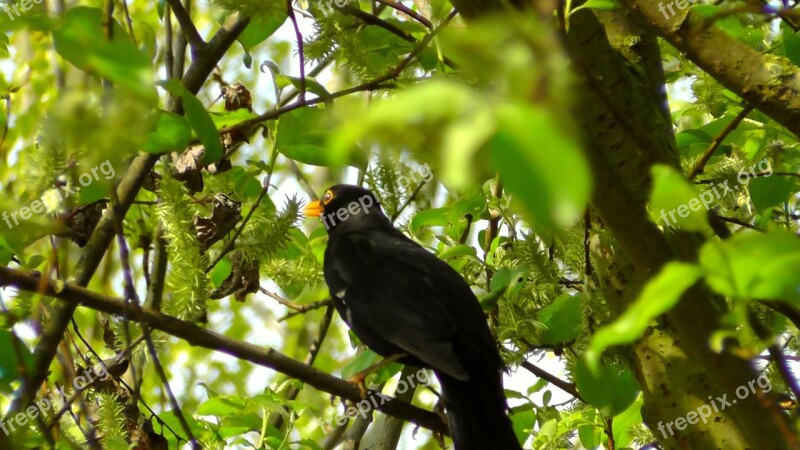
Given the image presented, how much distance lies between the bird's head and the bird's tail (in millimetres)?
1577

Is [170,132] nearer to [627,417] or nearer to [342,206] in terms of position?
[627,417]

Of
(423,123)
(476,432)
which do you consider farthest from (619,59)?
(423,123)

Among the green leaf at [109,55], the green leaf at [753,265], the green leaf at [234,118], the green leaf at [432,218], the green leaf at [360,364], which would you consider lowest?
the green leaf at [753,265]

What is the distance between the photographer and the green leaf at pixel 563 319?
3098mm

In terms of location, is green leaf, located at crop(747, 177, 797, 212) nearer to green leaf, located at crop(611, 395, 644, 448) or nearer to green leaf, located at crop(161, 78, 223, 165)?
green leaf, located at crop(611, 395, 644, 448)

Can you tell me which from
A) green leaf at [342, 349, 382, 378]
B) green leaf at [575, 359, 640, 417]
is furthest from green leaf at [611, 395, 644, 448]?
green leaf at [342, 349, 382, 378]

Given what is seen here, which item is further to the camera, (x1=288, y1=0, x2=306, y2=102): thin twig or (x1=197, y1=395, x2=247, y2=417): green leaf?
(x1=197, y1=395, x2=247, y2=417): green leaf

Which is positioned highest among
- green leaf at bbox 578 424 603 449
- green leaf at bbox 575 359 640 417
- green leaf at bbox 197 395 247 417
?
green leaf at bbox 197 395 247 417

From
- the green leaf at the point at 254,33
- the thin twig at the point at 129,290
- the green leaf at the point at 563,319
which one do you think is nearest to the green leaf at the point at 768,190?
the green leaf at the point at 563,319

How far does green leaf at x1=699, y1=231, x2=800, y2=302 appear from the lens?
1.03 m

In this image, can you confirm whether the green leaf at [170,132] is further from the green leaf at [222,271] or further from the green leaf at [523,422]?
the green leaf at [523,422]

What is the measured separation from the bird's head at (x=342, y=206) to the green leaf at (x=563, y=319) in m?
2.01

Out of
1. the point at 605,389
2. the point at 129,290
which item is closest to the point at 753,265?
the point at 129,290

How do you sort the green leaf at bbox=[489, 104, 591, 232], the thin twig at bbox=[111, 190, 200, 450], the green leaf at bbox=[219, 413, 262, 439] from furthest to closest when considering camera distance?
the green leaf at bbox=[219, 413, 262, 439] → the thin twig at bbox=[111, 190, 200, 450] → the green leaf at bbox=[489, 104, 591, 232]
